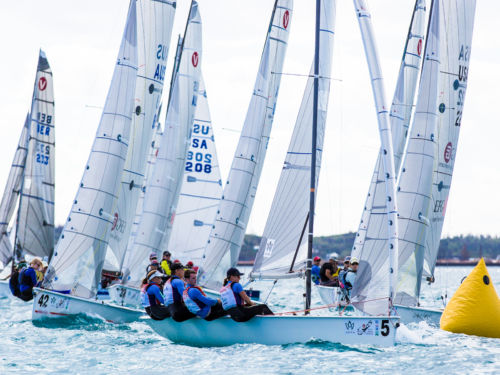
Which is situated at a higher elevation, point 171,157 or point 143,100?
point 143,100

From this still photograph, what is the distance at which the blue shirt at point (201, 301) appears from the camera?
550 inches

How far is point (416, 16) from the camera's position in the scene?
25.5 m

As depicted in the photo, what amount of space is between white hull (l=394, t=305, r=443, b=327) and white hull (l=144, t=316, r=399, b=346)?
13.0ft

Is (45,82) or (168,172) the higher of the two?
(45,82)

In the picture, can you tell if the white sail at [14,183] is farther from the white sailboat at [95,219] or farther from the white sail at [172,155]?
the white sailboat at [95,219]

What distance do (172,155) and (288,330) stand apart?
1278 cm

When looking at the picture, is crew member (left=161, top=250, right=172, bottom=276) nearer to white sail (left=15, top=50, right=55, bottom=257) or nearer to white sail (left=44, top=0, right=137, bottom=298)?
white sail (left=44, top=0, right=137, bottom=298)

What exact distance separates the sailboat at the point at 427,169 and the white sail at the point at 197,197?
8235 mm

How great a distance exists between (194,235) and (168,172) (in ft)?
6.60

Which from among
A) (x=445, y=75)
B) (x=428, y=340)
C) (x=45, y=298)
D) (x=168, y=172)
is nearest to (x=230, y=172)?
(x=168, y=172)

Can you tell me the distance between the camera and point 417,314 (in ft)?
56.7

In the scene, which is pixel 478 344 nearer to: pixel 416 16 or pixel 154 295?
pixel 154 295

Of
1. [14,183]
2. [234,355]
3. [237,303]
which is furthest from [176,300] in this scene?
[14,183]

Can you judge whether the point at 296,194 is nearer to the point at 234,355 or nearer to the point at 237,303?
the point at 237,303
